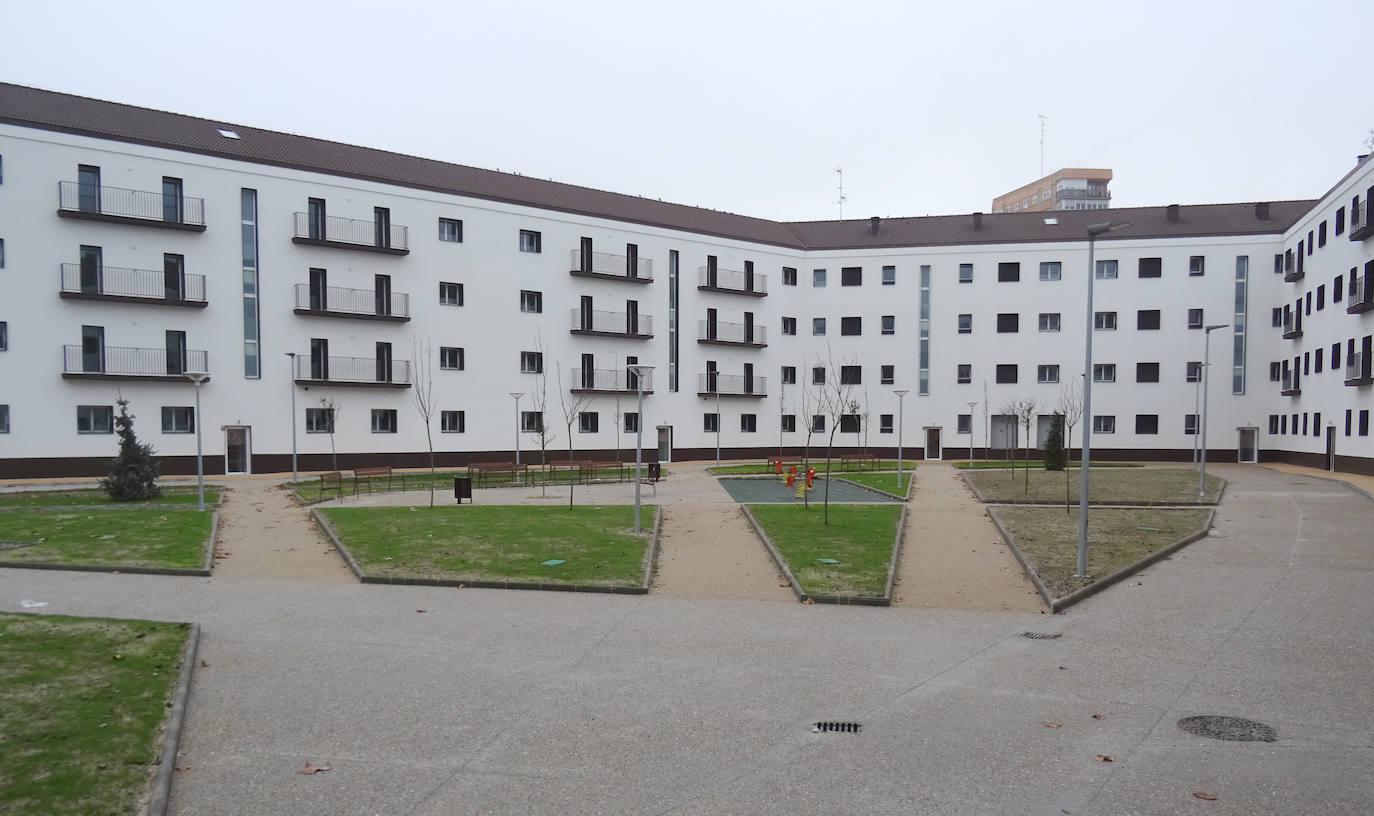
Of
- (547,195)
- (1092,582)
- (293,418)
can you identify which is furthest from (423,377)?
(1092,582)

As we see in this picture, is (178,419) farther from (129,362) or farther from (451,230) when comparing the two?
(451,230)

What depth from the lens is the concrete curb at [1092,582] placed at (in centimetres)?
1351

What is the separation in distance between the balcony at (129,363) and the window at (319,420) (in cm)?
465

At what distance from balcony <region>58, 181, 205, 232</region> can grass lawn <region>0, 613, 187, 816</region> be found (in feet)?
97.6

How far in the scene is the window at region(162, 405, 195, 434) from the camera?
1457 inches

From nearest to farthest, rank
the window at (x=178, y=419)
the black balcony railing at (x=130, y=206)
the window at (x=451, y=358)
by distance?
the black balcony railing at (x=130, y=206)
the window at (x=178, y=419)
the window at (x=451, y=358)

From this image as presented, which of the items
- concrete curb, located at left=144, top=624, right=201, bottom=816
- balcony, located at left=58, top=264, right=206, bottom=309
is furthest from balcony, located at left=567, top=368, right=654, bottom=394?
concrete curb, located at left=144, top=624, right=201, bottom=816

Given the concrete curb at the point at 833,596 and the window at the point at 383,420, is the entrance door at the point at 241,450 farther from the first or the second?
the concrete curb at the point at 833,596

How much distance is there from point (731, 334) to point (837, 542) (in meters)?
34.7

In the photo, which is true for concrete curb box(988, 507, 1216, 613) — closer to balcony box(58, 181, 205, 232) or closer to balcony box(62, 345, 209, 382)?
balcony box(62, 345, 209, 382)

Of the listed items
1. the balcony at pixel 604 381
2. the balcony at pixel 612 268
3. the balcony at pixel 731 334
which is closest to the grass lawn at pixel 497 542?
the balcony at pixel 604 381

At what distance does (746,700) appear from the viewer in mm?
8555

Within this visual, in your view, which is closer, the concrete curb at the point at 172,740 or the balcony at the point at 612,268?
the concrete curb at the point at 172,740

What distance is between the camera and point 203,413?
37.5 m
